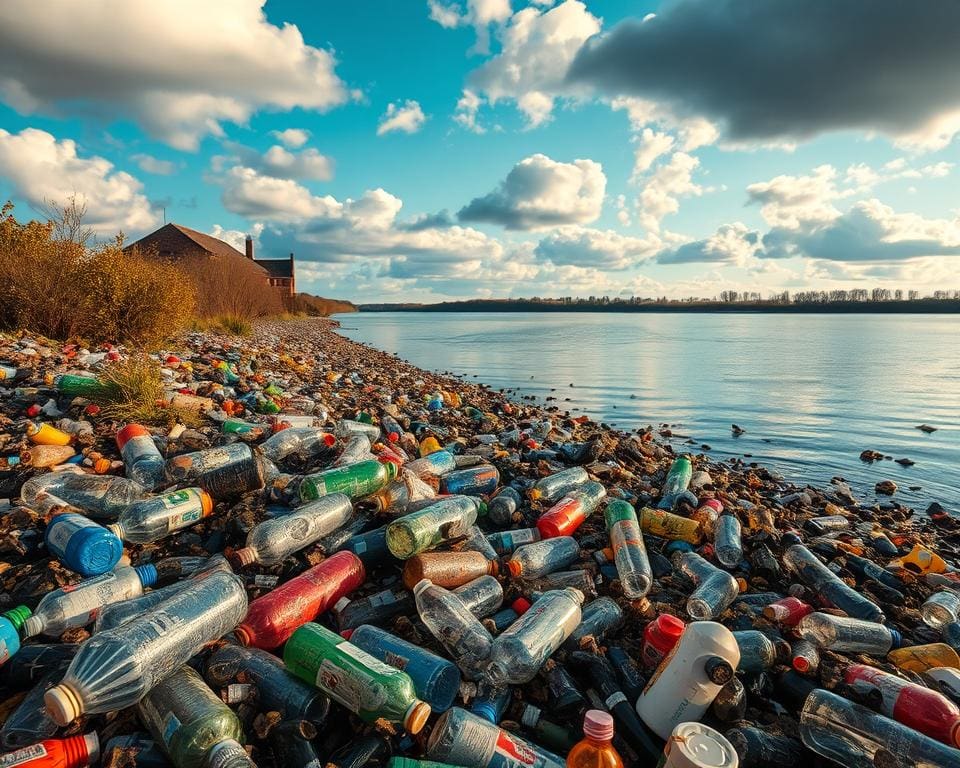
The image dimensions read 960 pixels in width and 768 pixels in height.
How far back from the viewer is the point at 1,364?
6949 millimetres

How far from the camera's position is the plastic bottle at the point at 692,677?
7.12ft

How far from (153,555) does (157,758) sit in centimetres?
162

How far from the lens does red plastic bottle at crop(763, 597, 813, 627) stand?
10.4 ft

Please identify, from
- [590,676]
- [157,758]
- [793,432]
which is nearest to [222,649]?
[157,758]

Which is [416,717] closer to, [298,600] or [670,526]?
[298,600]

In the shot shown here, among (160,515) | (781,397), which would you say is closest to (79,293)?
(160,515)

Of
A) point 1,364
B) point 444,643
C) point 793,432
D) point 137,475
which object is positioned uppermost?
point 1,364

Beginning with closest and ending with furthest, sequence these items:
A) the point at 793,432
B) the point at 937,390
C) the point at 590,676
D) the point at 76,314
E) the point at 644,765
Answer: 1. the point at 644,765
2. the point at 590,676
3. the point at 76,314
4. the point at 793,432
5. the point at 937,390

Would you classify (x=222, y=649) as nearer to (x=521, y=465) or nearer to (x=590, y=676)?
(x=590, y=676)

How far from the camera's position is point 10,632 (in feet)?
7.77

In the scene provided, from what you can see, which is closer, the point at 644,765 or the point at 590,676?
the point at 644,765

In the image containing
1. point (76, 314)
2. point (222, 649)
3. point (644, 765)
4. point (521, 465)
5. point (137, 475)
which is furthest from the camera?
point (76, 314)

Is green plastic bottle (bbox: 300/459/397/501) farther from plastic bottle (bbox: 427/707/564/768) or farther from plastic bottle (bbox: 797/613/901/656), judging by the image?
plastic bottle (bbox: 797/613/901/656)

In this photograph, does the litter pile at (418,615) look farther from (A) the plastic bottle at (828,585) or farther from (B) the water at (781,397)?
(B) the water at (781,397)
